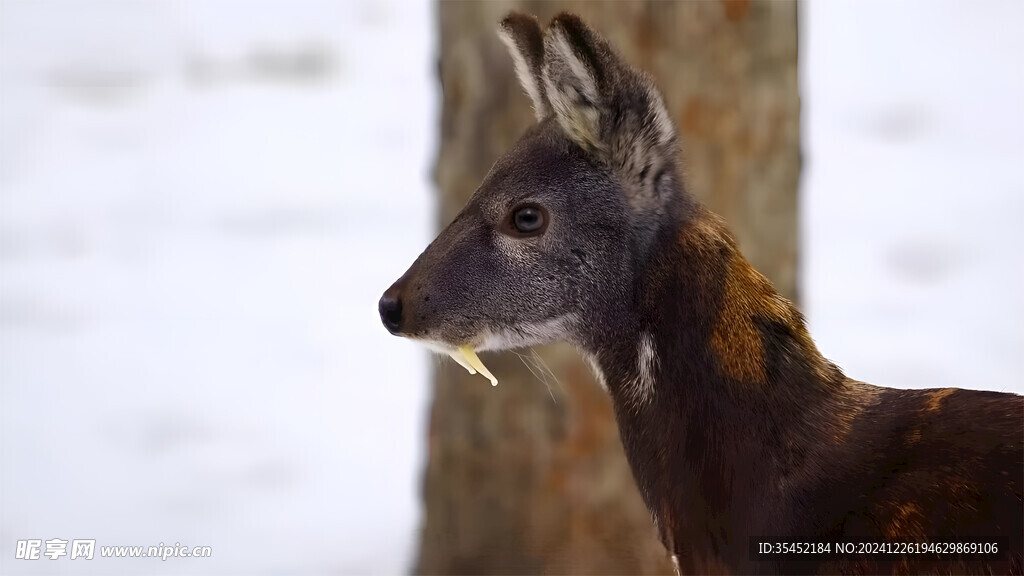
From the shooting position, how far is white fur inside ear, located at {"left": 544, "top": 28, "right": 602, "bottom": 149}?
164 cm

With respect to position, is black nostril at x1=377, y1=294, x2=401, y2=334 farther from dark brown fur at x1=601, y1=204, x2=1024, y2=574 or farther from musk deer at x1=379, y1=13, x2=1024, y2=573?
dark brown fur at x1=601, y1=204, x2=1024, y2=574

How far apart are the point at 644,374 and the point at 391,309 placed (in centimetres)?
48

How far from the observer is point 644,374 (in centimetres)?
175

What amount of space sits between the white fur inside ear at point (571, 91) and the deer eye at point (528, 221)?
0.16 m

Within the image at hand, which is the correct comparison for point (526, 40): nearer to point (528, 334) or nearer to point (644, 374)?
point (528, 334)

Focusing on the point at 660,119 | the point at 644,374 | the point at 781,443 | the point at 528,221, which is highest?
the point at 660,119

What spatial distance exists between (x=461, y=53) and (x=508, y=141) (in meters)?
0.28

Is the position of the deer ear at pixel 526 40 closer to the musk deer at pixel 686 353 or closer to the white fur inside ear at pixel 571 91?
the musk deer at pixel 686 353

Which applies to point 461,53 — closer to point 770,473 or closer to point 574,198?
point 574,198

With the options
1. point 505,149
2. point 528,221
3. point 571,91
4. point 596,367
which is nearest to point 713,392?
point 596,367

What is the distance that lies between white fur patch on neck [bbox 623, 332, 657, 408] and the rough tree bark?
747mm

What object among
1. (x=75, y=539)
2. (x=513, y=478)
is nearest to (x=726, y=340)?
(x=513, y=478)

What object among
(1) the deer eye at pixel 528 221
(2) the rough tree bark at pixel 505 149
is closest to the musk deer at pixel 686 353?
(1) the deer eye at pixel 528 221

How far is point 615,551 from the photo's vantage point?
265 cm
